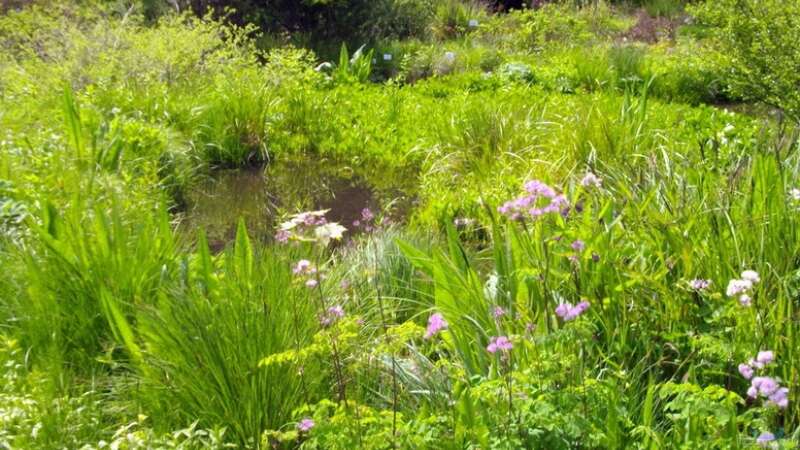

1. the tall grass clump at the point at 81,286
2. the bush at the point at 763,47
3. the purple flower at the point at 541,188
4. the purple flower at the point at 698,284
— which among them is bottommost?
the bush at the point at 763,47

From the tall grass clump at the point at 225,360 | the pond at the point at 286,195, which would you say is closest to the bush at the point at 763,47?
the pond at the point at 286,195

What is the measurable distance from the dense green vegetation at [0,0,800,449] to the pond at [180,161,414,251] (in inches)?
1.2

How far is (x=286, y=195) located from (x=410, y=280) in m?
2.97

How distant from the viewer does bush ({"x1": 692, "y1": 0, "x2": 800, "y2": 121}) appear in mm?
7016

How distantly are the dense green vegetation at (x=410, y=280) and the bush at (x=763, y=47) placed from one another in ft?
0.09

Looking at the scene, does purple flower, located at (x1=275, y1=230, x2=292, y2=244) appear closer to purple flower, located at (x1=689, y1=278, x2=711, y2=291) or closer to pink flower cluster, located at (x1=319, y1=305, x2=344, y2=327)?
pink flower cluster, located at (x1=319, y1=305, x2=344, y2=327)

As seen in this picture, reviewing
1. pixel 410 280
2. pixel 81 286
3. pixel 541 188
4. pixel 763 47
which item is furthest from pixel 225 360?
pixel 763 47

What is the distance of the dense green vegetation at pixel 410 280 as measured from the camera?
235cm

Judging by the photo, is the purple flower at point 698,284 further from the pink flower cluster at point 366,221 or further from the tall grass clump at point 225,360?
the pink flower cluster at point 366,221

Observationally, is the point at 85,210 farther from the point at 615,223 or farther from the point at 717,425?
the point at 717,425

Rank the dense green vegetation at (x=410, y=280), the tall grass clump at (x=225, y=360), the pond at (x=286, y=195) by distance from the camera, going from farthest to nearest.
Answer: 1. the pond at (x=286, y=195)
2. the tall grass clump at (x=225, y=360)
3. the dense green vegetation at (x=410, y=280)

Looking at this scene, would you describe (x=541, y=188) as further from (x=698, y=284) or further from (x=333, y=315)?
(x=333, y=315)

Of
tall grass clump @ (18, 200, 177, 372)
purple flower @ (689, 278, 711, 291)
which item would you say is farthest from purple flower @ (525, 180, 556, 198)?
tall grass clump @ (18, 200, 177, 372)

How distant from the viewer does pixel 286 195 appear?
6.73 metres
